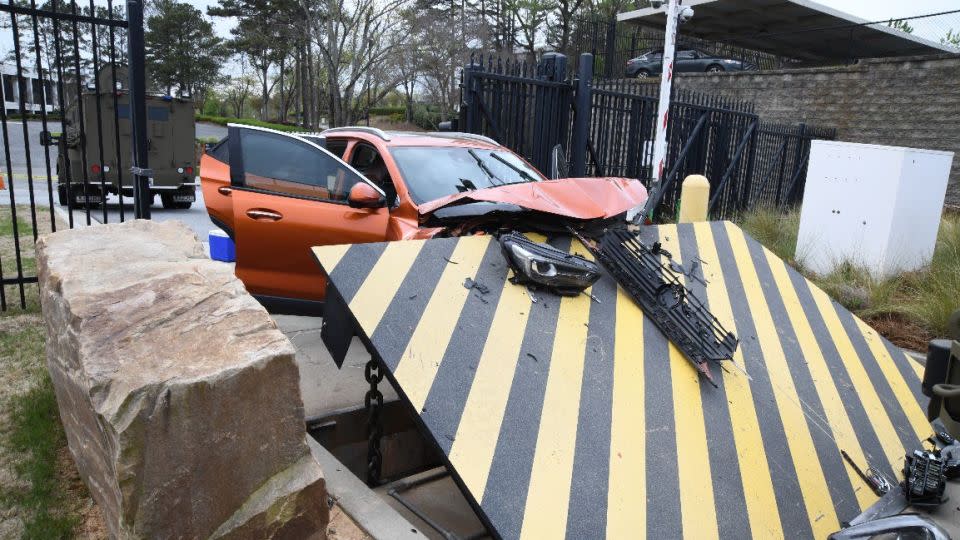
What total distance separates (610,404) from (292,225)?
2.96 metres

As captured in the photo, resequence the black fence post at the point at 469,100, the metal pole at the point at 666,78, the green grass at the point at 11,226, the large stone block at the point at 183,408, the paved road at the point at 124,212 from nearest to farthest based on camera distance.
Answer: the large stone block at the point at 183,408 → the black fence post at the point at 469,100 → the metal pole at the point at 666,78 → the green grass at the point at 11,226 → the paved road at the point at 124,212

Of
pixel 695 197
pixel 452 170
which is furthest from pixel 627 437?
pixel 695 197

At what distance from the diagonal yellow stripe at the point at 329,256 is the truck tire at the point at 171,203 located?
13169mm

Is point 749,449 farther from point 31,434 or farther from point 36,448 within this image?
point 31,434

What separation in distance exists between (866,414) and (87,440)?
389 centimetres

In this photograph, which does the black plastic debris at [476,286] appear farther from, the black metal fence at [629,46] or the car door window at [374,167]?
the black metal fence at [629,46]

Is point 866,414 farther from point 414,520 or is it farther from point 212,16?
point 212,16

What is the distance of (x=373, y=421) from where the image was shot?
359 cm

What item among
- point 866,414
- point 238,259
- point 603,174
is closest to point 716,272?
point 866,414

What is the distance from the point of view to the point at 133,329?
2.57m

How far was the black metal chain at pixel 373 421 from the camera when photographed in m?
3.38

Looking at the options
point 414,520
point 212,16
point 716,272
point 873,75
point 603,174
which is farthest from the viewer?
point 212,16

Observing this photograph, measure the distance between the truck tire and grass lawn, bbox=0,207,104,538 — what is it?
11.1 m

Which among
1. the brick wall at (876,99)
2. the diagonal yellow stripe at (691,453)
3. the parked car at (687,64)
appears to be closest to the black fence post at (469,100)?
the diagonal yellow stripe at (691,453)
